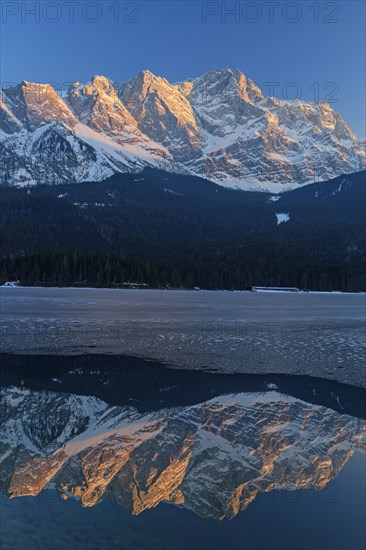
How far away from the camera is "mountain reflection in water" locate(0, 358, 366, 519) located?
53.1ft

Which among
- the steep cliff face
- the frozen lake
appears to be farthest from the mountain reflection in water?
the frozen lake

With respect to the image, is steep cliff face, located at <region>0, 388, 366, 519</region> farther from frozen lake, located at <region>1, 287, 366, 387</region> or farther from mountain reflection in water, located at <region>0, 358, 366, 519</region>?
frozen lake, located at <region>1, 287, 366, 387</region>

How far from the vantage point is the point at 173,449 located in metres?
19.7

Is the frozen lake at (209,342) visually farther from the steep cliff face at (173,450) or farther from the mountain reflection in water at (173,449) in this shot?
the steep cliff face at (173,450)

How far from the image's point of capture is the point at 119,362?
1513 inches

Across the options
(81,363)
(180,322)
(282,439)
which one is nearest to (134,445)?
(282,439)

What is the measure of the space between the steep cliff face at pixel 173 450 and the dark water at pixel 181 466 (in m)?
0.06

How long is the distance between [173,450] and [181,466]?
1.46 meters

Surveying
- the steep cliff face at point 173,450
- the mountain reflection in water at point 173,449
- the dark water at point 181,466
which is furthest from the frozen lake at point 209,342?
the steep cliff face at point 173,450

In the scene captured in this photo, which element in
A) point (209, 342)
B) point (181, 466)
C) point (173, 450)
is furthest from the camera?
point (209, 342)

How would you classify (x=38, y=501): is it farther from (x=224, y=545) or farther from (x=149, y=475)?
(x=224, y=545)

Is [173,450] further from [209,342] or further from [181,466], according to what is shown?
[209,342]

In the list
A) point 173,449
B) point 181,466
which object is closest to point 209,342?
point 173,449

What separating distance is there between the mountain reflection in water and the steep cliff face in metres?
0.04
